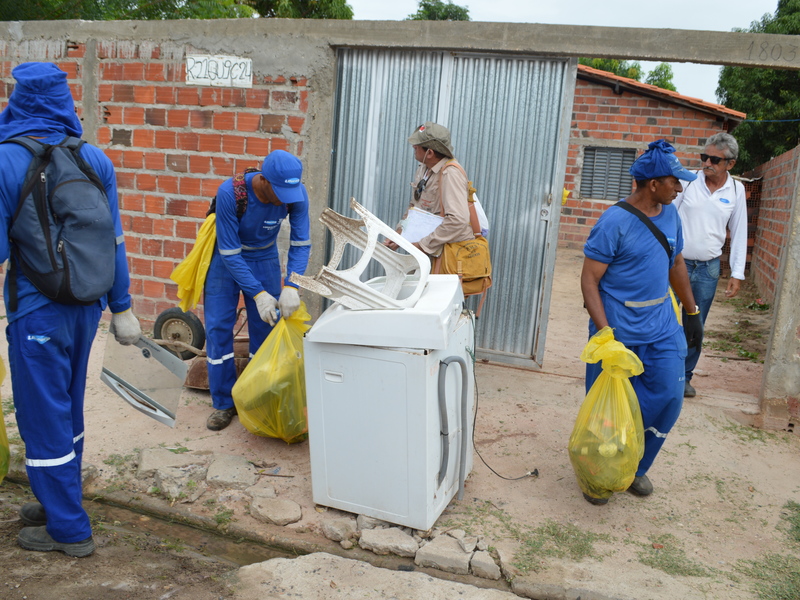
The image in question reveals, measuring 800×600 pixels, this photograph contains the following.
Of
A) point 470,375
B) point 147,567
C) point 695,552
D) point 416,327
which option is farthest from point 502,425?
point 147,567

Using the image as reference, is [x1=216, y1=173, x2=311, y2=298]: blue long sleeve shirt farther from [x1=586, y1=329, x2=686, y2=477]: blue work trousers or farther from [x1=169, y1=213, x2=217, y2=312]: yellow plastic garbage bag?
[x1=586, y1=329, x2=686, y2=477]: blue work trousers

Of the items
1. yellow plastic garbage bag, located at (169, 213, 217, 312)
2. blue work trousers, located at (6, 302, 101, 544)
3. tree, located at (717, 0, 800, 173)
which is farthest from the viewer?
tree, located at (717, 0, 800, 173)

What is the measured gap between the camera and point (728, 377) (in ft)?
19.2

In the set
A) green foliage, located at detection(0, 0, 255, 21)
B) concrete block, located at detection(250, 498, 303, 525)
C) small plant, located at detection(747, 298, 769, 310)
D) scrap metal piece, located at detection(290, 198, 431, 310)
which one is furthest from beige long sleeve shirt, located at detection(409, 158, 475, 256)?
green foliage, located at detection(0, 0, 255, 21)

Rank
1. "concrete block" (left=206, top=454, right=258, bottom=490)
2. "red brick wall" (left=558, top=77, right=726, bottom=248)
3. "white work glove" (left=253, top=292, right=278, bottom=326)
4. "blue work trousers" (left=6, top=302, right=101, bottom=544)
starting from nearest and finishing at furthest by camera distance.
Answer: "blue work trousers" (left=6, top=302, right=101, bottom=544) → "concrete block" (left=206, top=454, right=258, bottom=490) → "white work glove" (left=253, top=292, right=278, bottom=326) → "red brick wall" (left=558, top=77, right=726, bottom=248)

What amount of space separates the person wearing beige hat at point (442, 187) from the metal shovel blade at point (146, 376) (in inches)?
69.7

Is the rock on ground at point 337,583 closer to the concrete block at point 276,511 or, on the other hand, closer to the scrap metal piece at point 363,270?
the concrete block at point 276,511

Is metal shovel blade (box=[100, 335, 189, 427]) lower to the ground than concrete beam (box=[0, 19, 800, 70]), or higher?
lower

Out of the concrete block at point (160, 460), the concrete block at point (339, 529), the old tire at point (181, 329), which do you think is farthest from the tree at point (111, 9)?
the concrete block at point (339, 529)

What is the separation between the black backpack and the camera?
2.59m

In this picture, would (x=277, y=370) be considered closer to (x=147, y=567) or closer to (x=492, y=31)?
(x=147, y=567)

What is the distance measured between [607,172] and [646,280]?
34.3 ft

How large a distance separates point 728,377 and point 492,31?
344 centimetres

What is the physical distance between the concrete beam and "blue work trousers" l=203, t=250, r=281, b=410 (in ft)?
6.07
